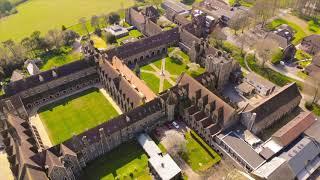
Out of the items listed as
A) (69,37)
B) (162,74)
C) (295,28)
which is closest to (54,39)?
(69,37)

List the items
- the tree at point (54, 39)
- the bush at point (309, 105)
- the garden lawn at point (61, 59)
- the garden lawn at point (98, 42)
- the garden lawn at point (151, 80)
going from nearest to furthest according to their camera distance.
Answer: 1. the bush at point (309, 105)
2. the garden lawn at point (151, 80)
3. the garden lawn at point (61, 59)
4. the tree at point (54, 39)
5. the garden lawn at point (98, 42)

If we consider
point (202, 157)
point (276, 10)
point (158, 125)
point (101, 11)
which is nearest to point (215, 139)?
point (202, 157)

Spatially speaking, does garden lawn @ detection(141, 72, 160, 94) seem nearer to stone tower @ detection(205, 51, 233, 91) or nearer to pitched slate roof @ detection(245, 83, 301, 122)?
stone tower @ detection(205, 51, 233, 91)

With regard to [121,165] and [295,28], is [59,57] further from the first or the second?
[295,28]

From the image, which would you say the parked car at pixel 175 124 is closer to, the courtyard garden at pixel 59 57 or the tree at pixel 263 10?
the courtyard garden at pixel 59 57

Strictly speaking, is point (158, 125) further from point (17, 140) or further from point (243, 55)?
point (243, 55)

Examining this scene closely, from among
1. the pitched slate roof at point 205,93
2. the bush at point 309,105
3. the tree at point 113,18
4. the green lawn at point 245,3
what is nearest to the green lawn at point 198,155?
the pitched slate roof at point 205,93

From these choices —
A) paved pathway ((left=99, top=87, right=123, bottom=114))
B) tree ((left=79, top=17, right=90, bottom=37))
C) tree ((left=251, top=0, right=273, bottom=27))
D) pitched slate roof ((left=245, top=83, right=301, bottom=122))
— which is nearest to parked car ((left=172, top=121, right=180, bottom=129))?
paved pathway ((left=99, top=87, right=123, bottom=114))

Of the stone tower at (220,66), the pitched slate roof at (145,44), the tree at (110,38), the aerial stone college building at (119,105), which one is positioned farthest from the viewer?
the tree at (110,38)
